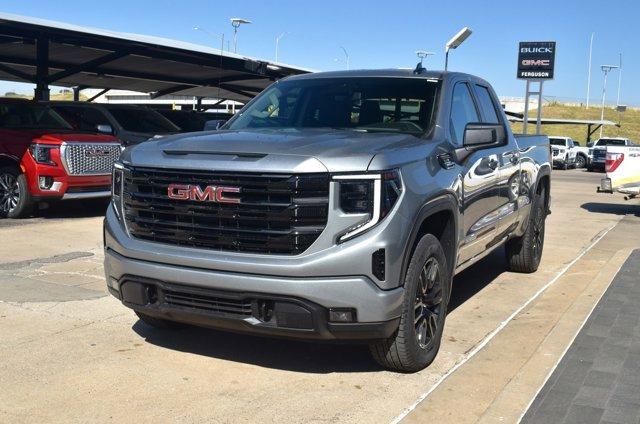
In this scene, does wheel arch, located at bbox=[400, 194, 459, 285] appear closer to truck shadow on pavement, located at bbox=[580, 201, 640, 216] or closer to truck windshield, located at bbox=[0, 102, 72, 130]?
truck windshield, located at bbox=[0, 102, 72, 130]

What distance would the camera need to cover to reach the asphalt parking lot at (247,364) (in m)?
3.97

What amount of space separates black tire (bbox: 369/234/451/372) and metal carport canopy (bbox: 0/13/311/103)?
8.66m

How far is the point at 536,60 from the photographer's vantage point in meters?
34.4

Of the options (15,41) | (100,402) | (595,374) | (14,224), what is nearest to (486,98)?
(595,374)

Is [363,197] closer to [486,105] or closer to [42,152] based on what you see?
[486,105]

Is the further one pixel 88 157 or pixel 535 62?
pixel 535 62

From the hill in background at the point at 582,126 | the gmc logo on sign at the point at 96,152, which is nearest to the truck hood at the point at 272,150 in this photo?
Result: the gmc logo on sign at the point at 96,152

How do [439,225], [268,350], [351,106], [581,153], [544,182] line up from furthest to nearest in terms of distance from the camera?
[581,153] < [544,182] < [351,106] < [268,350] < [439,225]

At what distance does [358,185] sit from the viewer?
3.97 m

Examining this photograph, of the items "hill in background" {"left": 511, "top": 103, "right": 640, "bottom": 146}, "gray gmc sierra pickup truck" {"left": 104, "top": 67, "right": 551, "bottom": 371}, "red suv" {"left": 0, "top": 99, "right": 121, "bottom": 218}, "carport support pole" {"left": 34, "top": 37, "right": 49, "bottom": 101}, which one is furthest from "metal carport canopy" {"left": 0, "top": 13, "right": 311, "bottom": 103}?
"hill in background" {"left": 511, "top": 103, "right": 640, "bottom": 146}

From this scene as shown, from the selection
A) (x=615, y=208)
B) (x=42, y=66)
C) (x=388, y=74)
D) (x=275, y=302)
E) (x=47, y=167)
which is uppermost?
(x=42, y=66)

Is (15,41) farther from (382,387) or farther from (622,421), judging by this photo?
(622,421)

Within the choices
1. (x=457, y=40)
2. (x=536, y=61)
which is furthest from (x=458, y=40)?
(x=536, y=61)

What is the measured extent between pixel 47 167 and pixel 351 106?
689 centimetres
